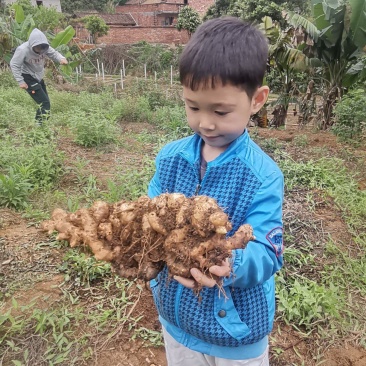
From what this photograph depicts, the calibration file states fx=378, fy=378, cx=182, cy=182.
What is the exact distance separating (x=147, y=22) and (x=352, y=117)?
27406mm

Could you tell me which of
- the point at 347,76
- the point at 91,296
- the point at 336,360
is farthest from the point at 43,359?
the point at 347,76

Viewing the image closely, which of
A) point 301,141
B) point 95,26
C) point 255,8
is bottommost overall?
point 301,141

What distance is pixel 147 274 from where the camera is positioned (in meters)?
1.26

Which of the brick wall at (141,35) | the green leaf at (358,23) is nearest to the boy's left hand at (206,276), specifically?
the green leaf at (358,23)

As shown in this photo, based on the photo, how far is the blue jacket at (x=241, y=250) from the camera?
1256 mm

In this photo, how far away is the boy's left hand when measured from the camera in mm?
1095

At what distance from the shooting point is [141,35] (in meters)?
24.9

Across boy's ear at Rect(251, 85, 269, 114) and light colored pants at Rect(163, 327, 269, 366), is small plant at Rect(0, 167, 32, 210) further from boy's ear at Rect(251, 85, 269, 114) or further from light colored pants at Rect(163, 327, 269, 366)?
boy's ear at Rect(251, 85, 269, 114)

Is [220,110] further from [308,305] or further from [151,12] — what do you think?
[151,12]

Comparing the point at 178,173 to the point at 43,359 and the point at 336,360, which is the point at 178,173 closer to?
the point at 43,359

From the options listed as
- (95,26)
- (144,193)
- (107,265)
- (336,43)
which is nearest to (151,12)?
(95,26)

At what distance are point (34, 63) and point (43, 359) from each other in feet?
18.0

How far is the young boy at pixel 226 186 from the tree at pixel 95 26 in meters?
23.9

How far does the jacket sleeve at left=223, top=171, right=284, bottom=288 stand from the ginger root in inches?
3.5
